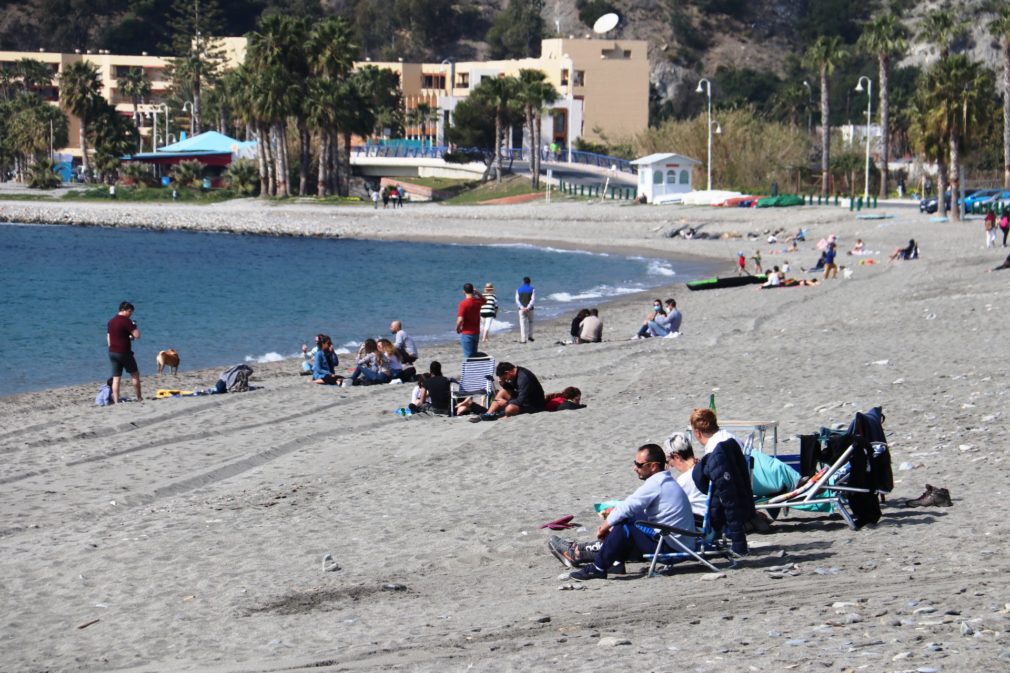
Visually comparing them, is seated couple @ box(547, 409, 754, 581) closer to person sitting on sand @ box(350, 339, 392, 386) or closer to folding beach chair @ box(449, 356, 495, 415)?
folding beach chair @ box(449, 356, 495, 415)

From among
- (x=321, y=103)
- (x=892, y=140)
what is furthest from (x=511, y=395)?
(x=892, y=140)

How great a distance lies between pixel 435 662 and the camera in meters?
7.57

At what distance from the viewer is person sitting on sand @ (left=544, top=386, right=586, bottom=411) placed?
16.4 meters

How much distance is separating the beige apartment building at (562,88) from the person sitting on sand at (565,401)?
8949 cm

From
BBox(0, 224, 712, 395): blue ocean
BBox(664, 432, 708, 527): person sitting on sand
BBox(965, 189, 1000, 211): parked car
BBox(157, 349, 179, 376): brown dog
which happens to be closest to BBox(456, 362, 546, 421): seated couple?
BBox(664, 432, 708, 527): person sitting on sand

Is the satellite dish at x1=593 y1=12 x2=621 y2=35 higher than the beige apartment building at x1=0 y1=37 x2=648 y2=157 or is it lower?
higher

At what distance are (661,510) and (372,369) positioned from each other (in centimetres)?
1164

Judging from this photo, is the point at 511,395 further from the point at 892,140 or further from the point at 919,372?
the point at 892,140

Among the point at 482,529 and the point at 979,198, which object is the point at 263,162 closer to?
the point at 979,198

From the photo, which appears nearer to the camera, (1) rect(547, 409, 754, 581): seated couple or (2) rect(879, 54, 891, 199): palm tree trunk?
(1) rect(547, 409, 754, 581): seated couple

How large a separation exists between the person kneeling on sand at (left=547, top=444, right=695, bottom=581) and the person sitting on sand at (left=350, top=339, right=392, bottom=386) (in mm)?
11405

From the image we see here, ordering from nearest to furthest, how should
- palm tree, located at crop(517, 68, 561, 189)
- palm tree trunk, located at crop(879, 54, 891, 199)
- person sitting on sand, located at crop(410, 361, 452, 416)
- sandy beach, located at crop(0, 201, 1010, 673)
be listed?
sandy beach, located at crop(0, 201, 1010, 673) → person sitting on sand, located at crop(410, 361, 452, 416) → palm tree trunk, located at crop(879, 54, 891, 199) → palm tree, located at crop(517, 68, 561, 189)

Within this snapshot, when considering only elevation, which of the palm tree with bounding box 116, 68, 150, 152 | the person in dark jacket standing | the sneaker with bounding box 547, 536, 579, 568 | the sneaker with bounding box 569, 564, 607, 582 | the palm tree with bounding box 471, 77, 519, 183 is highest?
the palm tree with bounding box 116, 68, 150, 152

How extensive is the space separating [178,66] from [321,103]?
46681 mm
